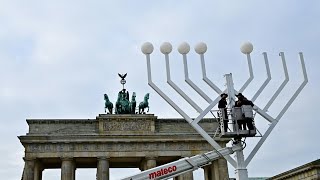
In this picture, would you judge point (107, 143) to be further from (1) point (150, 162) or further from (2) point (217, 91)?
(2) point (217, 91)

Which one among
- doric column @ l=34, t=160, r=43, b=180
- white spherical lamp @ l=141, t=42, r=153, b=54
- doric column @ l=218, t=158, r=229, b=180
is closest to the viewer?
white spherical lamp @ l=141, t=42, r=153, b=54

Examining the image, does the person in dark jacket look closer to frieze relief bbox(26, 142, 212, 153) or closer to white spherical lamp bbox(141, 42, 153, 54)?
white spherical lamp bbox(141, 42, 153, 54)

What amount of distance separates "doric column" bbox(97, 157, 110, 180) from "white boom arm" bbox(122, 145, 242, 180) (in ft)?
70.6

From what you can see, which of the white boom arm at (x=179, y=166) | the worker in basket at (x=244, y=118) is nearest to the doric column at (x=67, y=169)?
the white boom arm at (x=179, y=166)

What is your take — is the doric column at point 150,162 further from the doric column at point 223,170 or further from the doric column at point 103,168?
the doric column at point 223,170

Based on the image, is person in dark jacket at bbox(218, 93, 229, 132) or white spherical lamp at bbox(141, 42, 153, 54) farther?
white spherical lamp at bbox(141, 42, 153, 54)

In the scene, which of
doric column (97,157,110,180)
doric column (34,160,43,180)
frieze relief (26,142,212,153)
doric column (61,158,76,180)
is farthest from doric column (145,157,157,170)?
doric column (34,160,43,180)

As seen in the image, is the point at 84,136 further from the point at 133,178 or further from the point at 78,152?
the point at 133,178

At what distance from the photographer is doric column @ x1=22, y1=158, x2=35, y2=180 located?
2891cm

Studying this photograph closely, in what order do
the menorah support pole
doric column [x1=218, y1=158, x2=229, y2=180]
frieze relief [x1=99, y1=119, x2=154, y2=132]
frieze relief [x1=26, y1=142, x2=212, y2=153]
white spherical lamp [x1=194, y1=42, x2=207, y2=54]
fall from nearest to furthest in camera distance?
the menorah support pole
white spherical lamp [x1=194, y1=42, x2=207, y2=54]
doric column [x1=218, y1=158, x2=229, y2=180]
frieze relief [x1=26, y1=142, x2=212, y2=153]
frieze relief [x1=99, y1=119, x2=154, y2=132]

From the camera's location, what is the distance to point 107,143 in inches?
1187

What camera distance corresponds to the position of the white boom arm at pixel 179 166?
27.6 feet

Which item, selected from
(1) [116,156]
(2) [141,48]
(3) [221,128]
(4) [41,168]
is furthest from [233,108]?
(4) [41,168]

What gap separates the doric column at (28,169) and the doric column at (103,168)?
422 centimetres
